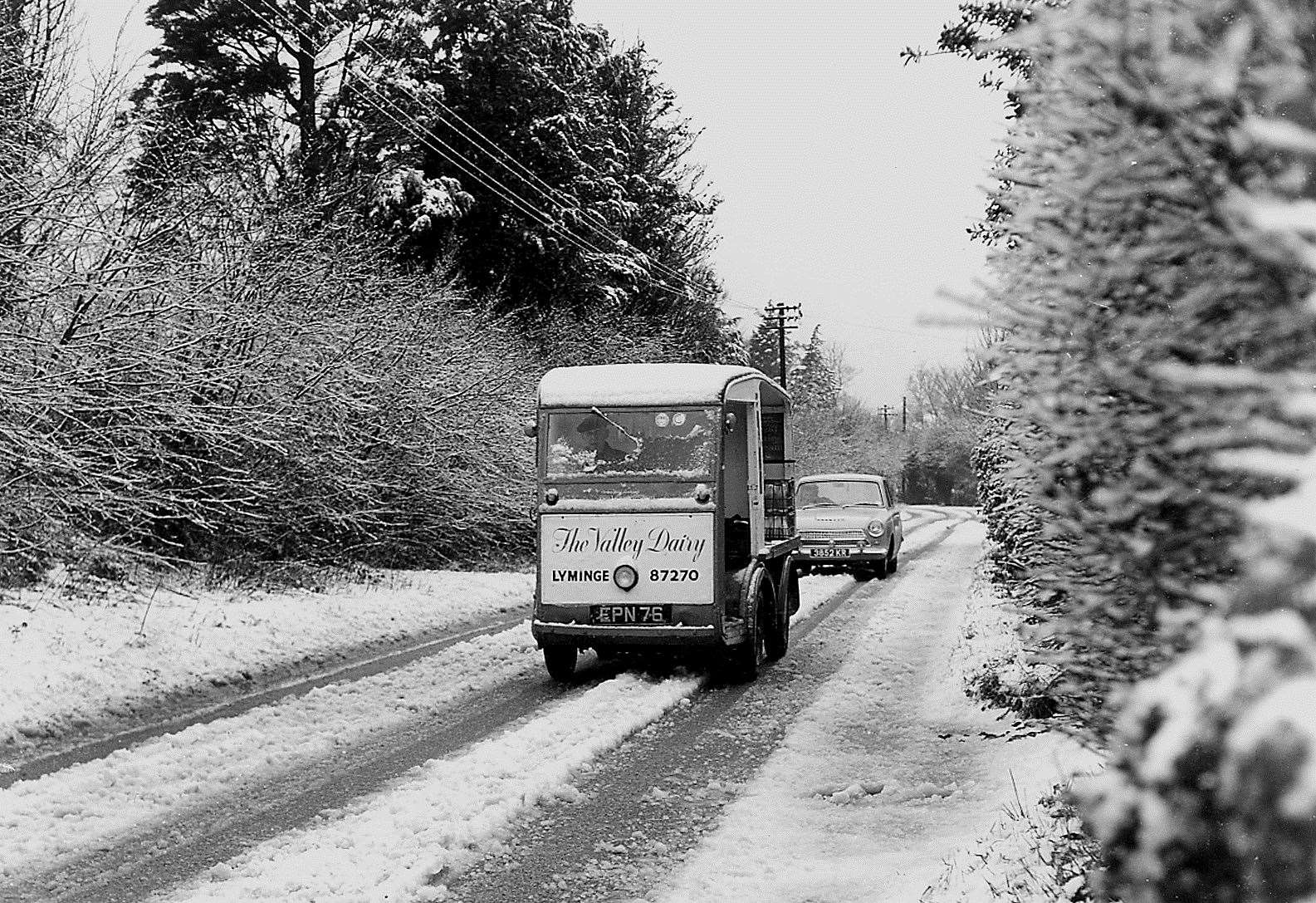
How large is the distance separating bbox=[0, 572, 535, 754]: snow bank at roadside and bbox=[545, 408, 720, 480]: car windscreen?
3817 mm

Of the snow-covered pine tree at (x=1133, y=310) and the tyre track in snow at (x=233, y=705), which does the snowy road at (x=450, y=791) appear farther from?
the snow-covered pine tree at (x=1133, y=310)

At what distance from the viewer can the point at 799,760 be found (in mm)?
7992

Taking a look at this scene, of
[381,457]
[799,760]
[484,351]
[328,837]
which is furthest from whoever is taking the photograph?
[484,351]

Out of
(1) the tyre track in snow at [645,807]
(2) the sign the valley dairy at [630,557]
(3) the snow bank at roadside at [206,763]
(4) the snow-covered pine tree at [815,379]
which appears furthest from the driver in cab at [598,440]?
(4) the snow-covered pine tree at [815,379]

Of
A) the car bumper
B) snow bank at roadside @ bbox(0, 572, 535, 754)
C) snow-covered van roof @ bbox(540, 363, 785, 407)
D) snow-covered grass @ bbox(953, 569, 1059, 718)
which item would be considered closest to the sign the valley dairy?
snow-covered van roof @ bbox(540, 363, 785, 407)

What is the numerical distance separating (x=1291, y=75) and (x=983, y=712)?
836cm

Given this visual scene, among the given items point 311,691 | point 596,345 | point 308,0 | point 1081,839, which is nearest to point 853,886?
point 1081,839

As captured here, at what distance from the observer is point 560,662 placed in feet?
36.7

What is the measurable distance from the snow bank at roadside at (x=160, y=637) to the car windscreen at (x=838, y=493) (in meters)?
8.25

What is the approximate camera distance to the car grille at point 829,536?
2231cm

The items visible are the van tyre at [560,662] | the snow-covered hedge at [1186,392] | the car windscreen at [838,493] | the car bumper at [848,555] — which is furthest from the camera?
the car windscreen at [838,493]

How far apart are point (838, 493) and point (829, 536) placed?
63.3 inches

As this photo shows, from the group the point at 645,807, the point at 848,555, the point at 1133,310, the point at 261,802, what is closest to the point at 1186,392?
the point at 1133,310

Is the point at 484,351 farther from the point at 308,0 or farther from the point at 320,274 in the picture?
the point at 308,0
